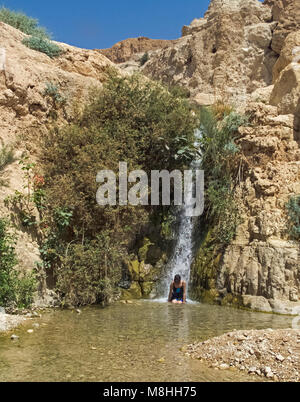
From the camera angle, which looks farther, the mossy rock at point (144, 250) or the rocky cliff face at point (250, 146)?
the mossy rock at point (144, 250)

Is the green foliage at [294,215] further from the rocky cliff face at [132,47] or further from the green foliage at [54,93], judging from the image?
the rocky cliff face at [132,47]

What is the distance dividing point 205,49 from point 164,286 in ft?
48.9

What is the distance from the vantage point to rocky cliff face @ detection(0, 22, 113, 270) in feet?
29.7

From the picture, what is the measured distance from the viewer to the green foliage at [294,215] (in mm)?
8766

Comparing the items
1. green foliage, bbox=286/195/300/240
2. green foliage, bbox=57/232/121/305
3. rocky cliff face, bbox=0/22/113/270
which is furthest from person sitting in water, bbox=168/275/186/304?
rocky cliff face, bbox=0/22/113/270

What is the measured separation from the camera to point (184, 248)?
36.4ft

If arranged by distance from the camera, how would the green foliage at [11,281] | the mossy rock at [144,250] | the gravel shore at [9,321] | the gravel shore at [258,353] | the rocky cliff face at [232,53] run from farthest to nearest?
the rocky cliff face at [232,53] → the mossy rock at [144,250] → the green foliage at [11,281] → the gravel shore at [9,321] → the gravel shore at [258,353]

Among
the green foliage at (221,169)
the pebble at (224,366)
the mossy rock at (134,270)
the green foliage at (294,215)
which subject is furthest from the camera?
the mossy rock at (134,270)

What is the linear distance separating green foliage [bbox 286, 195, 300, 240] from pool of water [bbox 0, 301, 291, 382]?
79.1 inches

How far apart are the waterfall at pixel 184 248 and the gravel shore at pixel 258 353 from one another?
534 cm

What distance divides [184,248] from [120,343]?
18.6 ft

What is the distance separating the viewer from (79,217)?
9750 millimetres

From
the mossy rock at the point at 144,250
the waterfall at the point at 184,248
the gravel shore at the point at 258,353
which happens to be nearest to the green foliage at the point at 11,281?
the mossy rock at the point at 144,250
